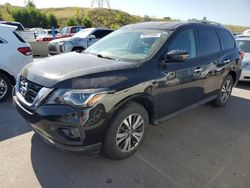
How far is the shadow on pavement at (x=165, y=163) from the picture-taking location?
2.73 m

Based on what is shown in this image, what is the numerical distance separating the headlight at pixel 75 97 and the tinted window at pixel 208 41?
7.94 feet

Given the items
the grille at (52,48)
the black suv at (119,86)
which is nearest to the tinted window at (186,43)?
the black suv at (119,86)

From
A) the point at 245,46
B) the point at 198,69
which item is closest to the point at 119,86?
the point at 198,69

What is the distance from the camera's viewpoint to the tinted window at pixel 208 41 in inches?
163

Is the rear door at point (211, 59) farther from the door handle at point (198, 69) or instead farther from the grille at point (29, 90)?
the grille at point (29, 90)

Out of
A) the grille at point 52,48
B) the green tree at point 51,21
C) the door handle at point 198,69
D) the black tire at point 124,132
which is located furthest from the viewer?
the green tree at point 51,21

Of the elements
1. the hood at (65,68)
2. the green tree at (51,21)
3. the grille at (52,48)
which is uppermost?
the hood at (65,68)

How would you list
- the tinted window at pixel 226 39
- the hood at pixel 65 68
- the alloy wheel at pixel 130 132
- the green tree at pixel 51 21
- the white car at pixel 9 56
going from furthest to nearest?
the green tree at pixel 51 21 < the white car at pixel 9 56 < the tinted window at pixel 226 39 < the alloy wheel at pixel 130 132 < the hood at pixel 65 68

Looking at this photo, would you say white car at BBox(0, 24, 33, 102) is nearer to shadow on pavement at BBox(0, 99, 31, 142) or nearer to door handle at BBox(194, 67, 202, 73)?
shadow on pavement at BBox(0, 99, 31, 142)

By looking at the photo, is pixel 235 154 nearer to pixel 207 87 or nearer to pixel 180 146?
pixel 180 146

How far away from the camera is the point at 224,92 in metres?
5.23

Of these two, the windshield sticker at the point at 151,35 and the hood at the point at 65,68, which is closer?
the hood at the point at 65,68

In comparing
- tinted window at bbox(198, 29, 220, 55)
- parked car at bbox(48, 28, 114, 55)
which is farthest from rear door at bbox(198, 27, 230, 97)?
parked car at bbox(48, 28, 114, 55)

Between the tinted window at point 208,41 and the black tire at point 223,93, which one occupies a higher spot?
the tinted window at point 208,41
